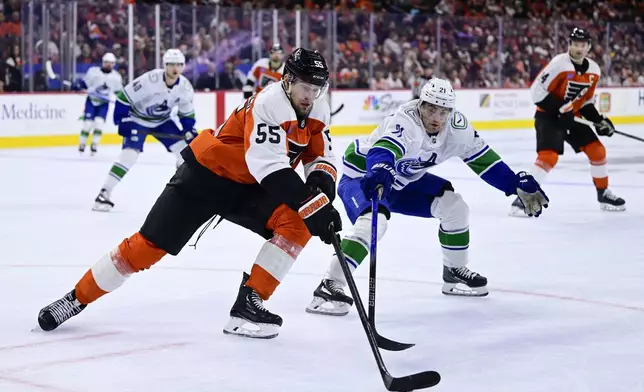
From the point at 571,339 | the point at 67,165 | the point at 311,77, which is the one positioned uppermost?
the point at 311,77

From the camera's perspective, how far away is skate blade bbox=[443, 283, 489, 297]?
4.53m

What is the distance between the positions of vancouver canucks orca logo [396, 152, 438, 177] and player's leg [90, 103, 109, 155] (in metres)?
8.50

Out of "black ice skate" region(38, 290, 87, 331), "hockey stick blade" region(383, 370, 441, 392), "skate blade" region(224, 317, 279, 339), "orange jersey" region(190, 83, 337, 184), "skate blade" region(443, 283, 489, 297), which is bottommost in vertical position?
"skate blade" region(443, 283, 489, 297)

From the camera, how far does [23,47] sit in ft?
43.8

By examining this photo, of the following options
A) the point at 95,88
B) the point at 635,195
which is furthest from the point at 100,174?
the point at 635,195

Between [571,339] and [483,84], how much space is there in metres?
14.1

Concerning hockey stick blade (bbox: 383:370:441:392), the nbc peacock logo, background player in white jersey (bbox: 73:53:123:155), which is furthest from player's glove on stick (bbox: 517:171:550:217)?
the nbc peacock logo

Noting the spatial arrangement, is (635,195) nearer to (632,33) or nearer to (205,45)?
(205,45)

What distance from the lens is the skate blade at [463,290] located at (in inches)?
178

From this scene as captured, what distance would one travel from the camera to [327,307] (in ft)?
13.6

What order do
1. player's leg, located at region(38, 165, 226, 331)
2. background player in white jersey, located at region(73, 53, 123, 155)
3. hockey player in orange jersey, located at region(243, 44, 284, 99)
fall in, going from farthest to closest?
background player in white jersey, located at region(73, 53, 123, 155) → hockey player in orange jersey, located at region(243, 44, 284, 99) → player's leg, located at region(38, 165, 226, 331)

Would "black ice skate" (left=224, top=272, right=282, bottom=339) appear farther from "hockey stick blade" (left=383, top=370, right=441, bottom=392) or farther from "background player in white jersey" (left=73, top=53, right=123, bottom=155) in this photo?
"background player in white jersey" (left=73, top=53, right=123, bottom=155)

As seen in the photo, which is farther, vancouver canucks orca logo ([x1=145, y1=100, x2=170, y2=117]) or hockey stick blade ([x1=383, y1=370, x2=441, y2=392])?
vancouver canucks orca logo ([x1=145, y1=100, x2=170, y2=117])

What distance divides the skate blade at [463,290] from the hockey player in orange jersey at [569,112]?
2838mm
